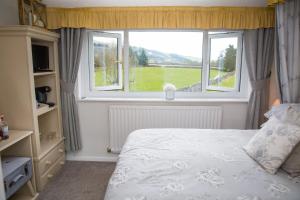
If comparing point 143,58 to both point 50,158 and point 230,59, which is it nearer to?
point 230,59

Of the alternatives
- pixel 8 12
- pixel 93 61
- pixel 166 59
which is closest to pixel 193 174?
pixel 166 59

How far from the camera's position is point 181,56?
3098 mm

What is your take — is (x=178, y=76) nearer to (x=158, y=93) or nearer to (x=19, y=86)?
(x=158, y=93)

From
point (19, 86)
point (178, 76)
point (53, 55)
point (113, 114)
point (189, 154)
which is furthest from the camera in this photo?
point (178, 76)

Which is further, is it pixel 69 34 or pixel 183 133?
pixel 69 34

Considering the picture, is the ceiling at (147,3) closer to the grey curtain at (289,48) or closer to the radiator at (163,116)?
the grey curtain at (289,48)

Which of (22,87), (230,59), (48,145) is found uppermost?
(230,59)

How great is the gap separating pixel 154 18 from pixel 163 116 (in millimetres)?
1239

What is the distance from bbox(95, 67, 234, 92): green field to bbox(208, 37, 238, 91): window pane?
14 millimetres

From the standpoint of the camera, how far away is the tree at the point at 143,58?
10.2ft

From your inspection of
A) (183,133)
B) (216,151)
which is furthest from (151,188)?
(183,133)

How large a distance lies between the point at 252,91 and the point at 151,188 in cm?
212

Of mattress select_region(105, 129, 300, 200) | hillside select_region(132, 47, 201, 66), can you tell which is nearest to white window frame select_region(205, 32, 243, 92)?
hillside select_region(132, 47, 201, 66)

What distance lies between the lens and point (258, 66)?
9.19 ft
